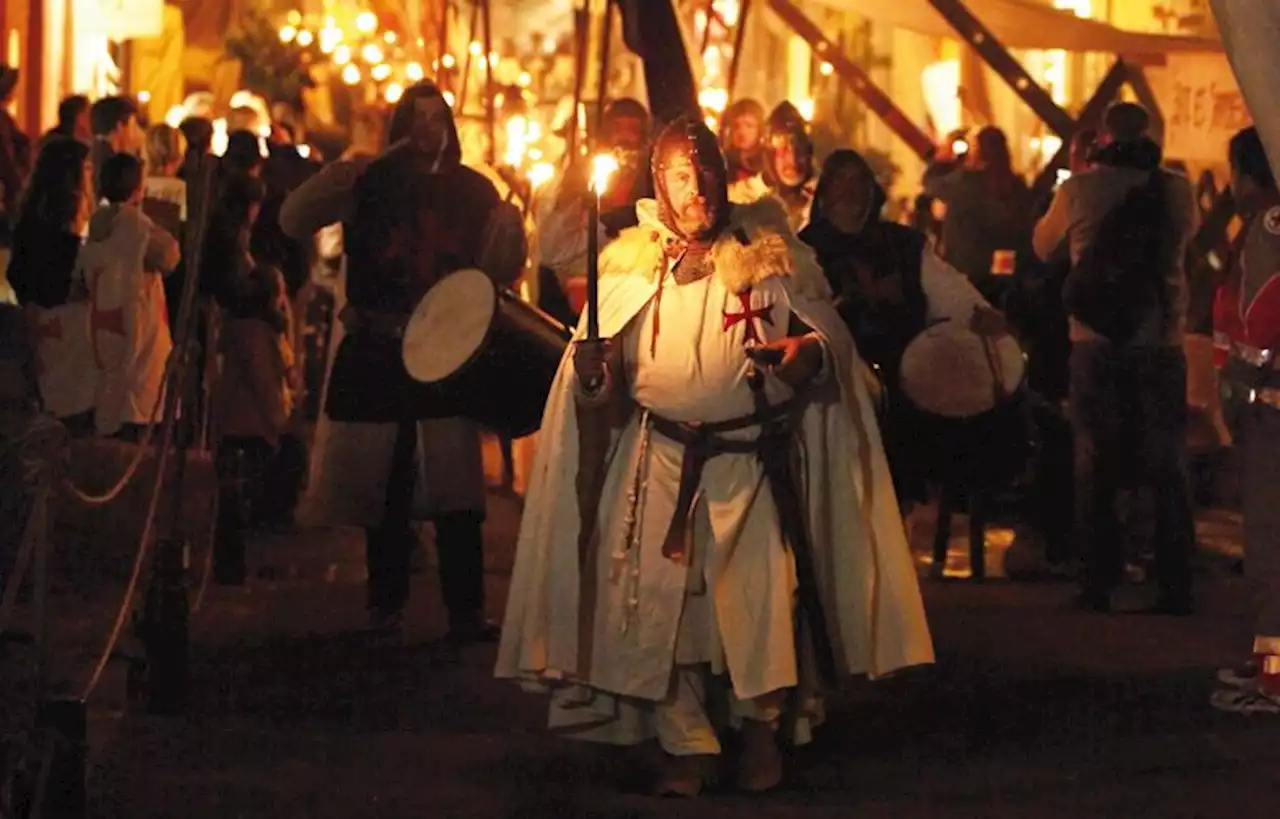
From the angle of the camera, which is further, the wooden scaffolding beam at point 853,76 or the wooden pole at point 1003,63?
the wooden scaffolding beam at point 853,76

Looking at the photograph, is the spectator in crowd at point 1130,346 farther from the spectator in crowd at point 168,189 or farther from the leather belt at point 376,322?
the spectator in crowd at point 168,189

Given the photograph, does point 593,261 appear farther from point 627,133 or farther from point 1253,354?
point 627,133

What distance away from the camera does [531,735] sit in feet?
29.8

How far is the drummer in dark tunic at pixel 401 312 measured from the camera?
1043 centimetres

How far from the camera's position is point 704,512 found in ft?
26.6

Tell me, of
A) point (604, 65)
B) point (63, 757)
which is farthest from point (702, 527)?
point (604, 65)

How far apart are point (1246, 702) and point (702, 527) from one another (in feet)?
8.45

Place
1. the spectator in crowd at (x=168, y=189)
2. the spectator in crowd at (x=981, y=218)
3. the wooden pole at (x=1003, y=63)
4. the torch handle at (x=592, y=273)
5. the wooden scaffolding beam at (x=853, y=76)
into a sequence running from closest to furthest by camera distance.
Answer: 1. the torch handle at (x=592, y=273)
2. the spectator in crowd at (x=168, y=189)
3. the spectator in crowd at (x=981, y=218)
4. the wooden pole at (x=1003, y=63)
5. the wooden scaffolding beam at (x=853, y=76)

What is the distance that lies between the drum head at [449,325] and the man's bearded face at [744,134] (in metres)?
3.93

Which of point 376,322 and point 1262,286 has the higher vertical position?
point 1262,286

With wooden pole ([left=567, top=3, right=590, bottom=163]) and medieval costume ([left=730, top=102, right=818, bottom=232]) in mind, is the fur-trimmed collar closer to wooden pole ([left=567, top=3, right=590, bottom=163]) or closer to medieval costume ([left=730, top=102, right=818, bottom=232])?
wooden pole ([left=567, top=3, right=590, bottom=163])

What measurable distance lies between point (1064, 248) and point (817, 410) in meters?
5.06

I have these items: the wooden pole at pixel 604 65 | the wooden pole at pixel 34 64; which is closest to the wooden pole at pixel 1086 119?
the wooden pole at pixel 604 65

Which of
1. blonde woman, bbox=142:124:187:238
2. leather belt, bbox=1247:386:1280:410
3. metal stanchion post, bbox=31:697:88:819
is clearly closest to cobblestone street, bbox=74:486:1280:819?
metal stanchion post, bbox=31:697:88:819
